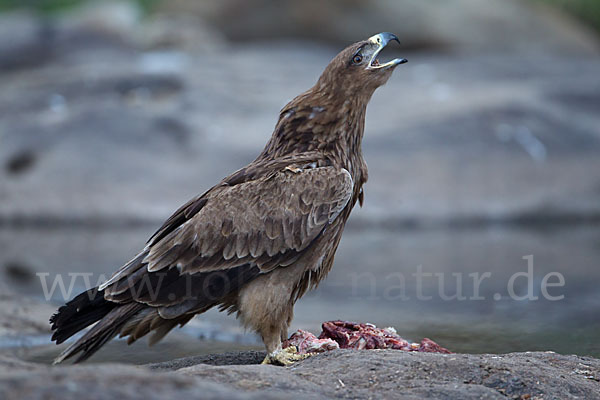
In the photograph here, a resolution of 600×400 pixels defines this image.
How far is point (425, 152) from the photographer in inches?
534

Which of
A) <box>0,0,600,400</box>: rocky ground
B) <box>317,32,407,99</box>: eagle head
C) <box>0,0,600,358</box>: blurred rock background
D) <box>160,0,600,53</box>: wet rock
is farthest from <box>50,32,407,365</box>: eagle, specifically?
<box>160,0,600,53</box>: wet rock

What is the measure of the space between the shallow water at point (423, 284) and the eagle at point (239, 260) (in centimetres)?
131

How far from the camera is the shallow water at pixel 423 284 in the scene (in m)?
6.63

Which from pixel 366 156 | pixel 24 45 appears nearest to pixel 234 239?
pixel 366 156

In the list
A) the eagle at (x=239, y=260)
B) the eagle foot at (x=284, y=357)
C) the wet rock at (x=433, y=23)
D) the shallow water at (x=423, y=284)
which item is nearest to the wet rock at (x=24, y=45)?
the shallow water at (x=423, y=284)

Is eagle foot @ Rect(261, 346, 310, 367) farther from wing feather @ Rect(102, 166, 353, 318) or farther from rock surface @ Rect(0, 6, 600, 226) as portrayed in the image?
rock surface @ Rect(0, 6, 600, 226)

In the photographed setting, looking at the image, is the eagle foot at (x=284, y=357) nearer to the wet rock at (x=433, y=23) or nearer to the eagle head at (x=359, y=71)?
the eagle head at (x=359, y=71)

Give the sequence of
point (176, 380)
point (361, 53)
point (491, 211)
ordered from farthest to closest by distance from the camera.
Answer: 1. point (491, 211)
2. point (361, 53)
3. point (176, 380)

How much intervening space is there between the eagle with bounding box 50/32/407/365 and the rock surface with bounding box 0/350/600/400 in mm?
365

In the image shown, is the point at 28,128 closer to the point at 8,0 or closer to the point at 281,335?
the point at 281,335

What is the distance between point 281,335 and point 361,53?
6.00ft

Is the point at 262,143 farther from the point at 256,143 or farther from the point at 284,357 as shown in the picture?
the point at 284,357

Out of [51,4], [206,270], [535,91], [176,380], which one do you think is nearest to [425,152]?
[535,91]

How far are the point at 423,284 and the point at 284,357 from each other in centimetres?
474
